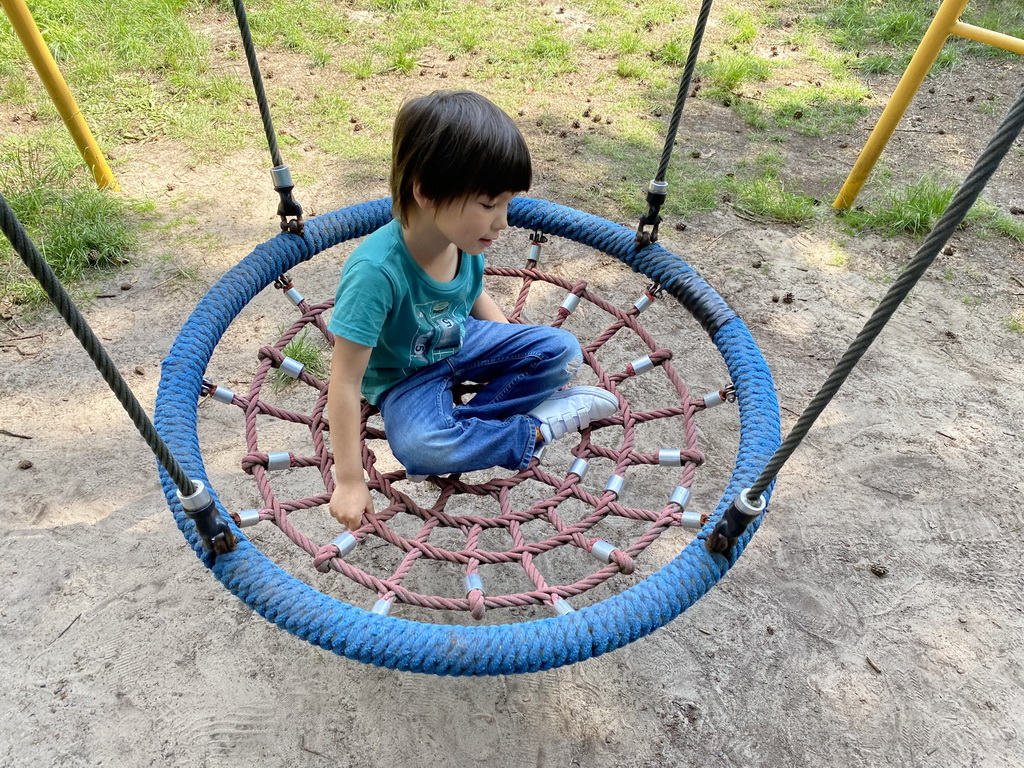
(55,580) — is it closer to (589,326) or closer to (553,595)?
(553,595)

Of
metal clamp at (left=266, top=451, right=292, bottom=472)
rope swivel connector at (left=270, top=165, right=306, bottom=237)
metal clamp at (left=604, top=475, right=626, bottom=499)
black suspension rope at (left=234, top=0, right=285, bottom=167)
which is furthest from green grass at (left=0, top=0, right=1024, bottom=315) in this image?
metal clamp at (left=604, top=475, right=626, bottom=499)

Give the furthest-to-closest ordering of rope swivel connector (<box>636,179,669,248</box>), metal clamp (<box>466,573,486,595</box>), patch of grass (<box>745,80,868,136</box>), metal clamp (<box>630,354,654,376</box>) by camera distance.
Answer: patch of grass (<box>745,80,868,136</box>) < metal clamp (<box>630,354,654,376</box>) < rope swivel connector (<box>636,179,669,248</box>) < metal clamp (<box>466,573,486,595</box>)

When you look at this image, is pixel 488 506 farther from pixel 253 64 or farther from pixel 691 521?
pixel 253 64

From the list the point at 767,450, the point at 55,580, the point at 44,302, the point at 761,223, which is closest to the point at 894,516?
the point at 767,450

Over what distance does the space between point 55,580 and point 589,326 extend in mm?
1595

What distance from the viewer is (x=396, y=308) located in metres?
1.42

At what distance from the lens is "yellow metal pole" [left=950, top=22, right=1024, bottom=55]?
2318mm

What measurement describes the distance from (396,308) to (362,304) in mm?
102

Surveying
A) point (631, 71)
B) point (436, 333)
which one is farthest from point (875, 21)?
point (436, 333)

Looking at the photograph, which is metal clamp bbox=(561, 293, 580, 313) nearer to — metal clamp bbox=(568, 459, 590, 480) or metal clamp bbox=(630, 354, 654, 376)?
metal clamp bbox=(630, 354, 654, 376)

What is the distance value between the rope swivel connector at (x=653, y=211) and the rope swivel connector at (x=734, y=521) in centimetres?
74

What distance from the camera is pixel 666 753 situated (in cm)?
152

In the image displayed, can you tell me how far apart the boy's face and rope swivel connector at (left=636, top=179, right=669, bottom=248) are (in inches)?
18.4

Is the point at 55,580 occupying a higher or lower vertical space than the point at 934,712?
lower
